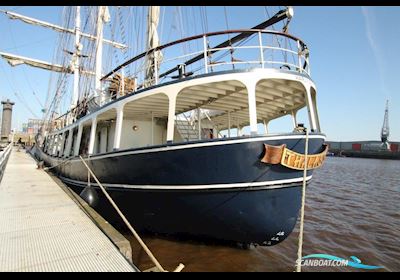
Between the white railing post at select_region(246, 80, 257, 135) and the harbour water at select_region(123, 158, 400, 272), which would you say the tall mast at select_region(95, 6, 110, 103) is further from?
the white railing post at select_region(246, 80, 257, 135)

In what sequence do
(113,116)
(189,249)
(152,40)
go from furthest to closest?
(152,40) < (113,116) < (189,249)

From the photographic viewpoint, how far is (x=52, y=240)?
4.66m

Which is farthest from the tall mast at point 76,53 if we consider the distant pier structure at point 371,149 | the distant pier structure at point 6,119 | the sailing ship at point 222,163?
the distant pier structure at point 371,149

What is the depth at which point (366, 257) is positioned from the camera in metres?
7.27

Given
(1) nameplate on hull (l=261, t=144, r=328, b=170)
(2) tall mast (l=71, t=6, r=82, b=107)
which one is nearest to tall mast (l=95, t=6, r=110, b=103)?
(2) tall mast (l=71, t=6, r=82, b=107)

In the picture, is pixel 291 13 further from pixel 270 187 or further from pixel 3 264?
pixel 3 264

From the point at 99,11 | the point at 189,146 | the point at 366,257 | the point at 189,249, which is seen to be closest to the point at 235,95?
the point at 189,146

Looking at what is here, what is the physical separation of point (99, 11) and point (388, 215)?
1640 centimetres

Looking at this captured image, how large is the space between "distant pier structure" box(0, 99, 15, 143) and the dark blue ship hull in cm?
6971

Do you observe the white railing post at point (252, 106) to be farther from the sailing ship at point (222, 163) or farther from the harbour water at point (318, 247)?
the harbour water at point (318, 247)

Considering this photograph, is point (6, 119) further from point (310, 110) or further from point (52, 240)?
point (310, 110)

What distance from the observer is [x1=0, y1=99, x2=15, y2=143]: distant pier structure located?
206ft

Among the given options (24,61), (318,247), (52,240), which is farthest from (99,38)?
(24,61)

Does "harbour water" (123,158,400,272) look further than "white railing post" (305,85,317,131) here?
No
